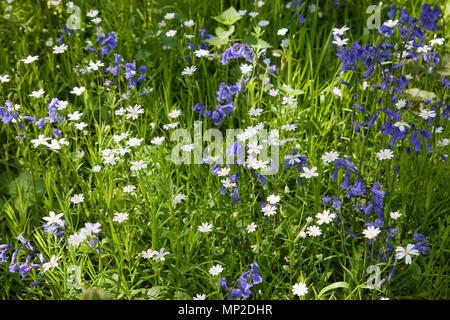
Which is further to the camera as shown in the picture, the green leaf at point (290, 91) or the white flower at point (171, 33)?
the white flower at point (171, 33)

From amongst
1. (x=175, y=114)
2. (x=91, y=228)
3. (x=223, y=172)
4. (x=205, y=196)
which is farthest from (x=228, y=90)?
(x=91, y=228)

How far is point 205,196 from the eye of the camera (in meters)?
2.60

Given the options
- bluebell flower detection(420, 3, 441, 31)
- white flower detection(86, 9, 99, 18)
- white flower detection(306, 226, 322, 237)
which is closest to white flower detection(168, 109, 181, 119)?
white flower detection(306, 226, 322, 237)

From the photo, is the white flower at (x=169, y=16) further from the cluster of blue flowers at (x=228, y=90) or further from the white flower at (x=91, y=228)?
the white flower at (x=91, y=228)

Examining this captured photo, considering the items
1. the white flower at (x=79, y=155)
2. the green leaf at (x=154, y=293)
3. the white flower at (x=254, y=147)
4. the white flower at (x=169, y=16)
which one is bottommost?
the green leaf at (x=154, y=293)

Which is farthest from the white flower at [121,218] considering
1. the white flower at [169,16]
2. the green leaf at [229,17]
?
the white flower at [169,16]

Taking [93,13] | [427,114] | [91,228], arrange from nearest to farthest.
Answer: [91,228] → [427,114] → [93,13]

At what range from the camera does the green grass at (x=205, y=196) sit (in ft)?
7.82

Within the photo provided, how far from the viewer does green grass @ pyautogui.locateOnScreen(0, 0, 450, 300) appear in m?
2.38

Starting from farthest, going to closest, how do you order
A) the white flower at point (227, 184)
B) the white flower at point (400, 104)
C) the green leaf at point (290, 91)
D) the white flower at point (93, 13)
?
1. the white flower at point (93, 13)
2. the green leaf at point (290, 91)
3. the white flower at point (400, 104)
4. the white flower at point (227, 184)

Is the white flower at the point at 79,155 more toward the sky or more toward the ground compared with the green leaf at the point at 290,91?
more toward the ground

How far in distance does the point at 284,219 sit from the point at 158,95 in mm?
1273

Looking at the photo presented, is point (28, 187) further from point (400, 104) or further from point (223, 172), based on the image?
point (400, 104)

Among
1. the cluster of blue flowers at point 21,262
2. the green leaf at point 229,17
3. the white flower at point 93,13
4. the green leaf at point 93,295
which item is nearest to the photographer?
the green leaf at point 93,295
